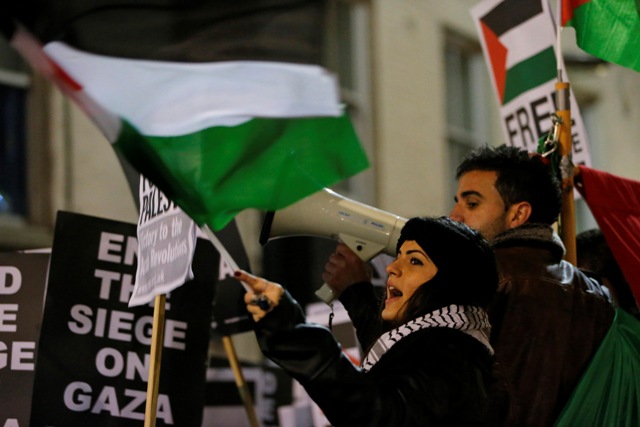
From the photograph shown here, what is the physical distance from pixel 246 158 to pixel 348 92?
8.73 m

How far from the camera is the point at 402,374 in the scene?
267 centimetres

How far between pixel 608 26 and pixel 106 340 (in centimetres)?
223

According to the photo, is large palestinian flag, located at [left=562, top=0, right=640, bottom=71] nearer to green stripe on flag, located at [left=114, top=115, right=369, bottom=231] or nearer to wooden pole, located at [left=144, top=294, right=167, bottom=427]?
wooden pole, located at [left=144, top=294, right=167, bottom=427]

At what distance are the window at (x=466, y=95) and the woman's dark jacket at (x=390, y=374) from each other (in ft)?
32.3

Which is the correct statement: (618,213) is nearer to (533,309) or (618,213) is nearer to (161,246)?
(533,309)

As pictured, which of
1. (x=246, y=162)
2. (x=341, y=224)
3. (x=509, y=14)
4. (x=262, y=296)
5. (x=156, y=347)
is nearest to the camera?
(x=262, y=296)

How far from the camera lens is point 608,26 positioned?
14.5 feet

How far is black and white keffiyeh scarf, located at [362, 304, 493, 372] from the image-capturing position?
2779 mm

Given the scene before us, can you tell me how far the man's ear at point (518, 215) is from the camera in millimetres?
3725

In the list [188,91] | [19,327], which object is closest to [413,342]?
[188,91]

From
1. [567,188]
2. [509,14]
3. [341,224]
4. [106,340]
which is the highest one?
[509,14]

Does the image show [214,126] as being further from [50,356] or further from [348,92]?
[348,92]

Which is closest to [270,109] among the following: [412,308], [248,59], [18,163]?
[248,59]

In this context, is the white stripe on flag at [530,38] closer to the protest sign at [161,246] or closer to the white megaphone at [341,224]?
the white megaphone at [341,224]
